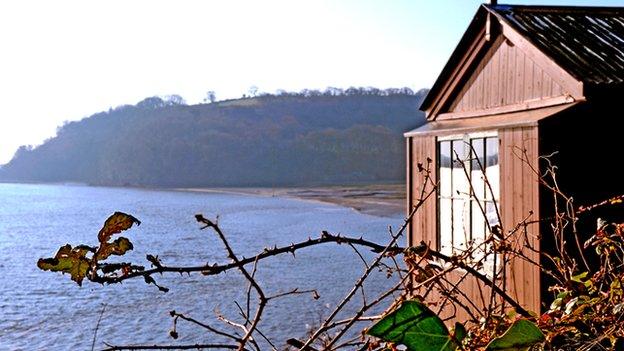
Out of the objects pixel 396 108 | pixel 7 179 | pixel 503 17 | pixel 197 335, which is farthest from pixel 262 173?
pixel 503 17

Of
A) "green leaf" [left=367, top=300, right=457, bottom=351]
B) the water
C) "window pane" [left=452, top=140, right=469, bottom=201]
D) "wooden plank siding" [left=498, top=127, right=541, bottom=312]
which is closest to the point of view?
"green leaf" [left=367, top=300, right=457, bottom=351]

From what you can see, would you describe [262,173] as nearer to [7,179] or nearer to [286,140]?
[286,140]

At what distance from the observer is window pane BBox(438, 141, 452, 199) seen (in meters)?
8.24

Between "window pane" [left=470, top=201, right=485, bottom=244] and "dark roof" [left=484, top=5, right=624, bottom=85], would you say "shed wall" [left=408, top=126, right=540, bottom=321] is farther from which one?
"dark roof" [left=484, top=5, right=624, bottom=85]

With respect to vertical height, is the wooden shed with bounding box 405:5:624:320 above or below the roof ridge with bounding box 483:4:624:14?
below

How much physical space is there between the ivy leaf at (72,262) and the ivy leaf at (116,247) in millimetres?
26

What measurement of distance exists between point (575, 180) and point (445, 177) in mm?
1957

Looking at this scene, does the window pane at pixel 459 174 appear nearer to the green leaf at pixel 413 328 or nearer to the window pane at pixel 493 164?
the window pane at pixel 493 164

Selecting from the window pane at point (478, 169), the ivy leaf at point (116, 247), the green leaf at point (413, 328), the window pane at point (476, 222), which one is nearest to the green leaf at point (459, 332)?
the green leaf at point (413, 328)

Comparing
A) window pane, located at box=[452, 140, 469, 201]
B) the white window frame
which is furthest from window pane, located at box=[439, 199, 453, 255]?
window pane, located at box=[452, 140, 469, 201]

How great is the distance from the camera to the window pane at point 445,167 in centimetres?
824

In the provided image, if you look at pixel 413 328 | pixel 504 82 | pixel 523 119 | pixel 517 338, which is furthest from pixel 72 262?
pixel 504 82

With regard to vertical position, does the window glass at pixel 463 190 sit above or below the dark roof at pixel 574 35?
below

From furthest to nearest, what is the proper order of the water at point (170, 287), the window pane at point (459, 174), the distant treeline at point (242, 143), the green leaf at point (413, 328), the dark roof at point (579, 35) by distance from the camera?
the distant treeline at point (242, 143) → the water at point (170, 287) → the window pane at point (459, 174) → the dark roof at point (579, 35) → the green leaf at point (413, 328)
